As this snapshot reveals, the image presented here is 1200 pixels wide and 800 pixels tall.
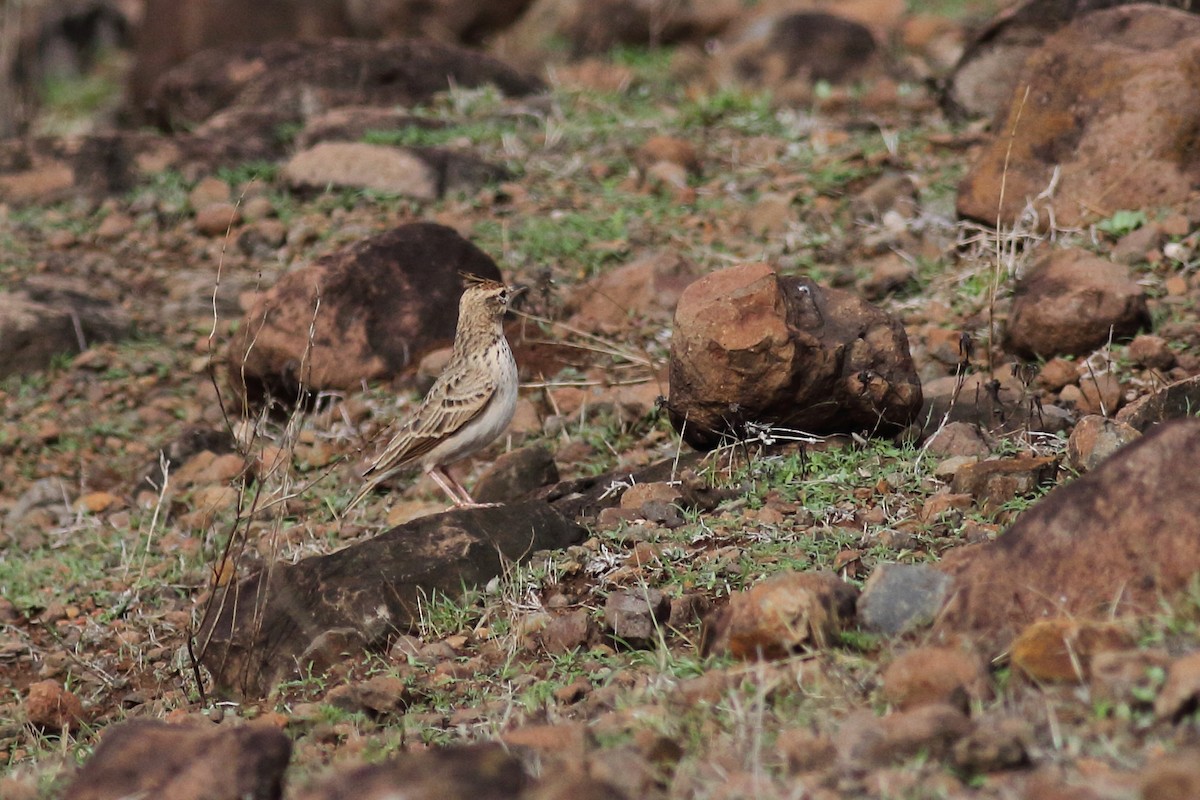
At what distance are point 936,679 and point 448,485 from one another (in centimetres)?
342

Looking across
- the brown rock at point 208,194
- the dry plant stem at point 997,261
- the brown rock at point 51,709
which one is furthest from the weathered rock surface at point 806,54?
the brown rock at point 51,709

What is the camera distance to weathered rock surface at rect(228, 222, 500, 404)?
7.93m

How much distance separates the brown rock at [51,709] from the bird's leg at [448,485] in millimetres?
1776

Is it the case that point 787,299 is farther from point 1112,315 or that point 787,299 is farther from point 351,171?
point 351,171

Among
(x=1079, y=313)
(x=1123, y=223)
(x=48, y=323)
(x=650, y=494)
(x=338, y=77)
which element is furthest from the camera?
(x=338, y=77)

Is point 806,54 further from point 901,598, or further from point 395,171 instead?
point 901,598

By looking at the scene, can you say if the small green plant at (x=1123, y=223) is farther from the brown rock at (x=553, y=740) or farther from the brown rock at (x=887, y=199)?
the brown rock at (x=553, y=740)

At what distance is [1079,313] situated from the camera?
6.76 m

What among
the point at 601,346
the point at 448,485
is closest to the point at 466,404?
the point at 448,485

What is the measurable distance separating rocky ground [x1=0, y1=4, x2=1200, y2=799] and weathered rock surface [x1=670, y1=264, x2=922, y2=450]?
0.06 ft

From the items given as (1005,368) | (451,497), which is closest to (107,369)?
(451,497)

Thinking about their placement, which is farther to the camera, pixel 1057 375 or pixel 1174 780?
pixel 1057 375

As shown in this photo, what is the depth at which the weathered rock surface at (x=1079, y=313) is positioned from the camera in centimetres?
675

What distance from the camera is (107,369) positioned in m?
8.75
